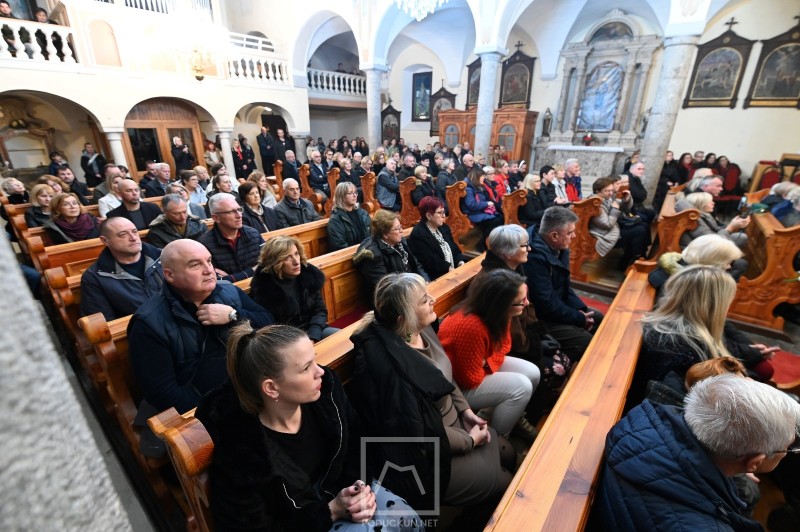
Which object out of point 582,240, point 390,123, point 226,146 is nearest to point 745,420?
point 582,240

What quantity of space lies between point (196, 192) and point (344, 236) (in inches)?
91.5

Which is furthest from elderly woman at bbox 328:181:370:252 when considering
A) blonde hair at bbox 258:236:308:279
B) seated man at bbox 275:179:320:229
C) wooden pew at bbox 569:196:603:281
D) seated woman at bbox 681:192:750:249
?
seated woman at bbox 681:192:750:249

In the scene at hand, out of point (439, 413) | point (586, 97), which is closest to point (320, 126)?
point (586, 97)

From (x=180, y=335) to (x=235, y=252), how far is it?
1.29m

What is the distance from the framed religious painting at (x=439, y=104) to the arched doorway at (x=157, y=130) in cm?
746

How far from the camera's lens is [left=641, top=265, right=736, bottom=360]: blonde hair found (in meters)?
1.74

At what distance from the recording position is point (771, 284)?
3154 millimetres

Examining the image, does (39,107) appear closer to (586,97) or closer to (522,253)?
(522,253)

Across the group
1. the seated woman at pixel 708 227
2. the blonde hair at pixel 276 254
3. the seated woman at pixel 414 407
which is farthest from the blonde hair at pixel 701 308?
the seated woman at pixel 708 227

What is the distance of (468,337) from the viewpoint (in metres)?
1.81

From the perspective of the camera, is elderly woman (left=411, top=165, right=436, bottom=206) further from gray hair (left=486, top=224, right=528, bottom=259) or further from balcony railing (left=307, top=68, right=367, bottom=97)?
balcony railing (left=307, top=68, right=367, bottom=97)

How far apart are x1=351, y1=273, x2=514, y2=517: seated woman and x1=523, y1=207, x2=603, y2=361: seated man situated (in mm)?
1084

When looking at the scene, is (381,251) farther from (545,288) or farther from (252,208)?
(252,208)

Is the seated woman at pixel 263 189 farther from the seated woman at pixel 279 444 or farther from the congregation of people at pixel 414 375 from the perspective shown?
the seated woman at pixel 279 444
